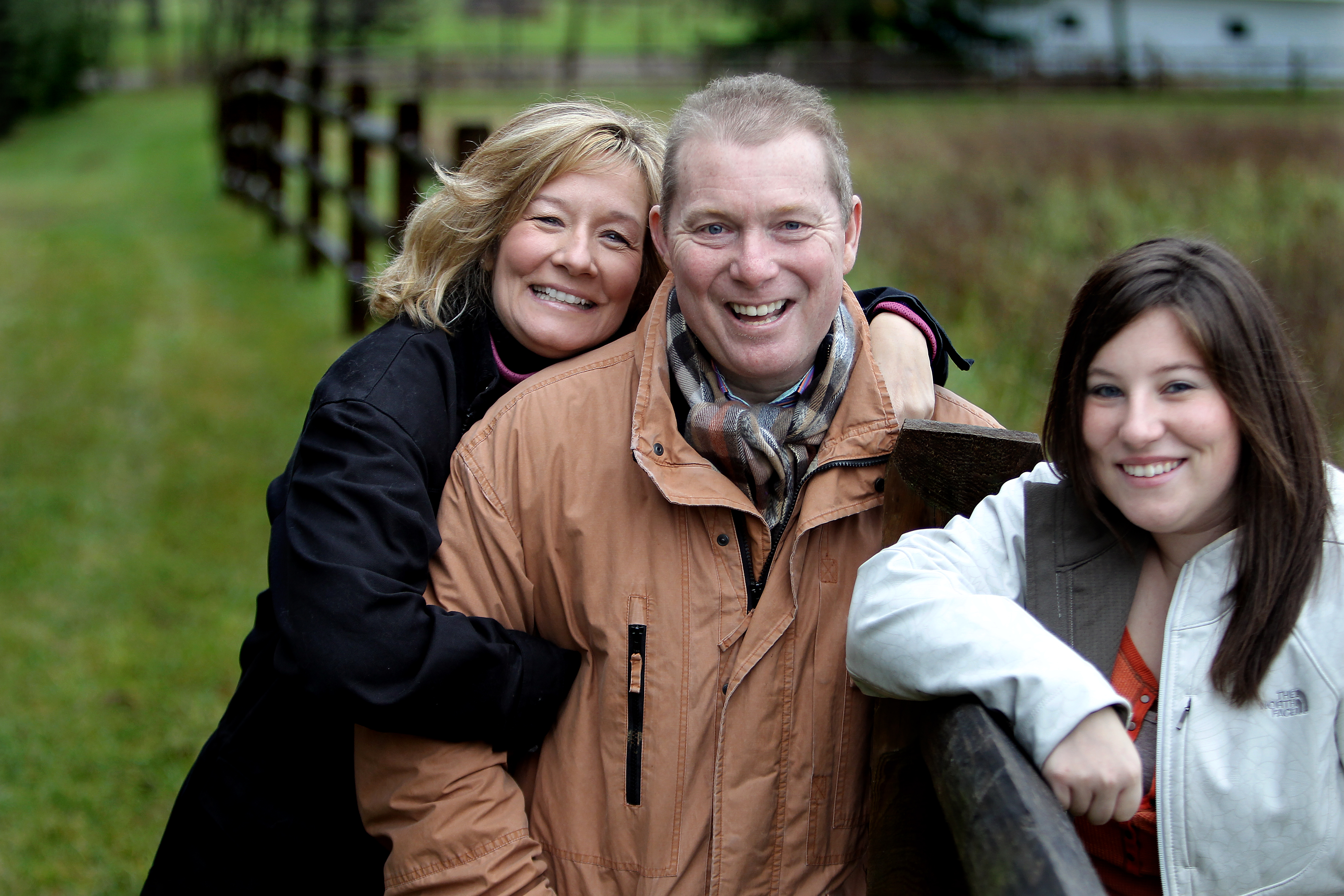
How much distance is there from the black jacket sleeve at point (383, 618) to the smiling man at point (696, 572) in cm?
6

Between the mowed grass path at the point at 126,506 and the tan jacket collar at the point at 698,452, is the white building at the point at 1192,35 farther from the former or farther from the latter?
the tan jacket collar at the point at 698,452

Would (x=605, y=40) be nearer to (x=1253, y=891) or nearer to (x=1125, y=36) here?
(x=1125, y=36)

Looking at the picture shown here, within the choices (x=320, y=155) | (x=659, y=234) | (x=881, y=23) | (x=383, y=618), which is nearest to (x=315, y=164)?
(x=320, y=155)

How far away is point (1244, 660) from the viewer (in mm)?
1431

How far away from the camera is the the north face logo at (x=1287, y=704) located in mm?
1426

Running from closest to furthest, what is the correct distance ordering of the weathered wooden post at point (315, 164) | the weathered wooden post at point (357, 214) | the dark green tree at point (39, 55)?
1. the weathered wooden post at point (357, 214)
2. the weathered wooden post at point (315, 164)
3. the dark green tree at point (39, 55)

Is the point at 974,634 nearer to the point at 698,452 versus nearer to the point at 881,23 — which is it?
the point at 698,452

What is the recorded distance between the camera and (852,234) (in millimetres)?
2066

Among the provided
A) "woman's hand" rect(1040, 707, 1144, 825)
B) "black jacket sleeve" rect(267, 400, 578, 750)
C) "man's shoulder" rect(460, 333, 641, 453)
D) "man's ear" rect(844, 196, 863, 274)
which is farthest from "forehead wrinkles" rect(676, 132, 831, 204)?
"woman's hand" rect(1040, 707, 1144, 825)

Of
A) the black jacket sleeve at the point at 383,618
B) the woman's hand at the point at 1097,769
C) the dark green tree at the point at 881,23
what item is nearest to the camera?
the woman's hand at the point at 1097,769

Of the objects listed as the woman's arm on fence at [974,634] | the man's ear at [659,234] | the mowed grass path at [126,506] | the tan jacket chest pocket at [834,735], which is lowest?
the mowed grass path at [126,506]

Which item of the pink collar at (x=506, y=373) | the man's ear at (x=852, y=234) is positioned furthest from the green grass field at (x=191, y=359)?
the pink collar at (x=506, y=373)

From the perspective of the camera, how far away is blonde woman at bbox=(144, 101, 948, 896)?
177 cm

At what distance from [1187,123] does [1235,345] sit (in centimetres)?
1915
